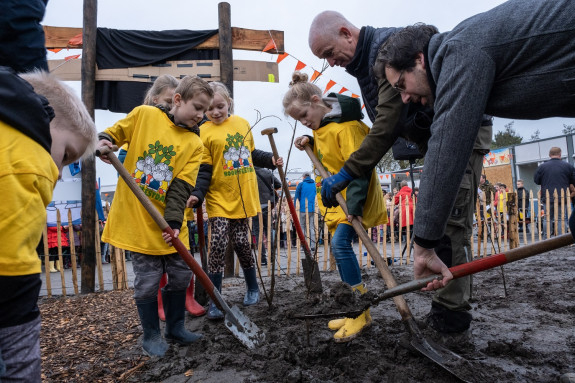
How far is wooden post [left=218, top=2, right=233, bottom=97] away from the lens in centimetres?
568

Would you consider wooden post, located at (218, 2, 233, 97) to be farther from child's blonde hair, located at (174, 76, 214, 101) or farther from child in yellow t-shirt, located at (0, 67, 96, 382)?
child in yellow t-shirt, located at (0, 67, 96, 382)

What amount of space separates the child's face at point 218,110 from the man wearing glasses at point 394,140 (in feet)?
4.12

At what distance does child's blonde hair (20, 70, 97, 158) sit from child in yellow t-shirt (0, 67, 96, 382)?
0.49 feet

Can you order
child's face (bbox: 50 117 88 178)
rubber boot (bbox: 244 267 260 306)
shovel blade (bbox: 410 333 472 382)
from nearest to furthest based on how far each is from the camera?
child's face (bbox: 50 117 88 178)
shovel blade (bbox: 410 333 472 382)
rubber boot (bbox: 244 267 260 306)

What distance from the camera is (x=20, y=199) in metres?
1.03

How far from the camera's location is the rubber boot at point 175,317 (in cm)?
275

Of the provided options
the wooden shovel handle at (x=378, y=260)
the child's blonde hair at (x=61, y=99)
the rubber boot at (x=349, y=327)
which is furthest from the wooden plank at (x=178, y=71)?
the child's blonde hair at (x=61, y=99)

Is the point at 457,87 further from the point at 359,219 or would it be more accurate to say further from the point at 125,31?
the point at 125,31

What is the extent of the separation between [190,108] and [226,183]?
100 cm

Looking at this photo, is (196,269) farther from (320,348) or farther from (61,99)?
(61,99)

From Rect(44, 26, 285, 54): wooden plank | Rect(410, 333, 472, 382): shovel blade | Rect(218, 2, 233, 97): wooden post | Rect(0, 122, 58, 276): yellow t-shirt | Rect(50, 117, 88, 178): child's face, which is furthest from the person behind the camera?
Rect(44, 26, 285, 54): wooden plank

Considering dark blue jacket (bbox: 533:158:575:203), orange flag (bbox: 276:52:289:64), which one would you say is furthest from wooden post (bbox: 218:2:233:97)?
dark blue jacket (bbox: 533:158:575:203)

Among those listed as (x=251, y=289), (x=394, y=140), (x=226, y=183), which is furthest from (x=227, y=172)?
(x=394, y=140)

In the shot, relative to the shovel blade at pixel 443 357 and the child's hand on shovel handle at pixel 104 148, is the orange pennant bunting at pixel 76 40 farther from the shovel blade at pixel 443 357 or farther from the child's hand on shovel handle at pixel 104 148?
the shovel blade at pixel 443 357
